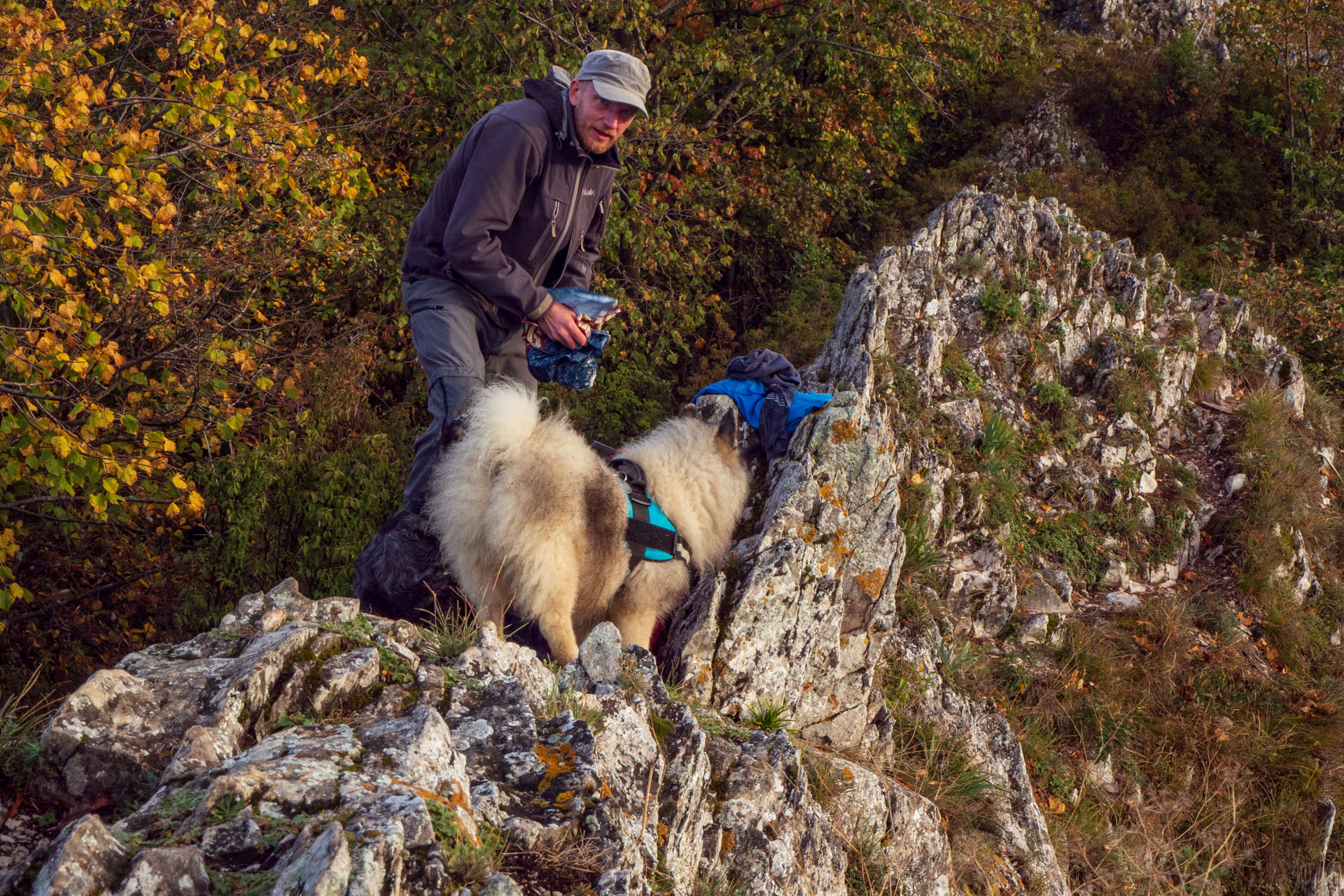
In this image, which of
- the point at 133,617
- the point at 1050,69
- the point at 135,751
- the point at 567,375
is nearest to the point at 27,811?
Result: the point at 135,751

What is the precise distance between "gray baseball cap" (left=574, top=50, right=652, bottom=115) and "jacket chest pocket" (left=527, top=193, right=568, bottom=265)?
1.88 feet

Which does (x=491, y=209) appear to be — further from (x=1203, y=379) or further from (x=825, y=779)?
(x=1203, y=379)

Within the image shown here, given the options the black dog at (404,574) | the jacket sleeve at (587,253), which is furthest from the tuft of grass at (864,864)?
the jacket sleeve at (587,253)

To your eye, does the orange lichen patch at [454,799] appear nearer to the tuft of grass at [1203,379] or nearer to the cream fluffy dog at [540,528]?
the cream fluffy dog at [540,528]

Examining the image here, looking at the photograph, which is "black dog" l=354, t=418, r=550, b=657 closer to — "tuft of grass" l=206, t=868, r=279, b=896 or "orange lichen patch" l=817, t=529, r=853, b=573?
"orange lichen patch" l=817, t=529, r=853, b=573

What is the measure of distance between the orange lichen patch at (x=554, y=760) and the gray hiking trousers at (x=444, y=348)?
1867 millimetres

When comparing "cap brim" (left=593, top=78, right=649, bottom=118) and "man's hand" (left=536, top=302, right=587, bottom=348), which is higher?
"cap brim" (left=593, top=78, right=649, bottom=118)

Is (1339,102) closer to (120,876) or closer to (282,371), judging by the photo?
(282,371)

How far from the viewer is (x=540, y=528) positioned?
367 centimetres

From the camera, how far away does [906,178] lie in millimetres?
13195

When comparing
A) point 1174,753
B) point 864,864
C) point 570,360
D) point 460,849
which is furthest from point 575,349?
point 1174,753

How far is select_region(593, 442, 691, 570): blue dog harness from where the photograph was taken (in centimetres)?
402

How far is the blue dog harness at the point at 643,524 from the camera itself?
402cm

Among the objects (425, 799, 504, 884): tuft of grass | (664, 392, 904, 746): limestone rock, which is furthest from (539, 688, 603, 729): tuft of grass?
(664, 392, 904, 746): limestone rock
